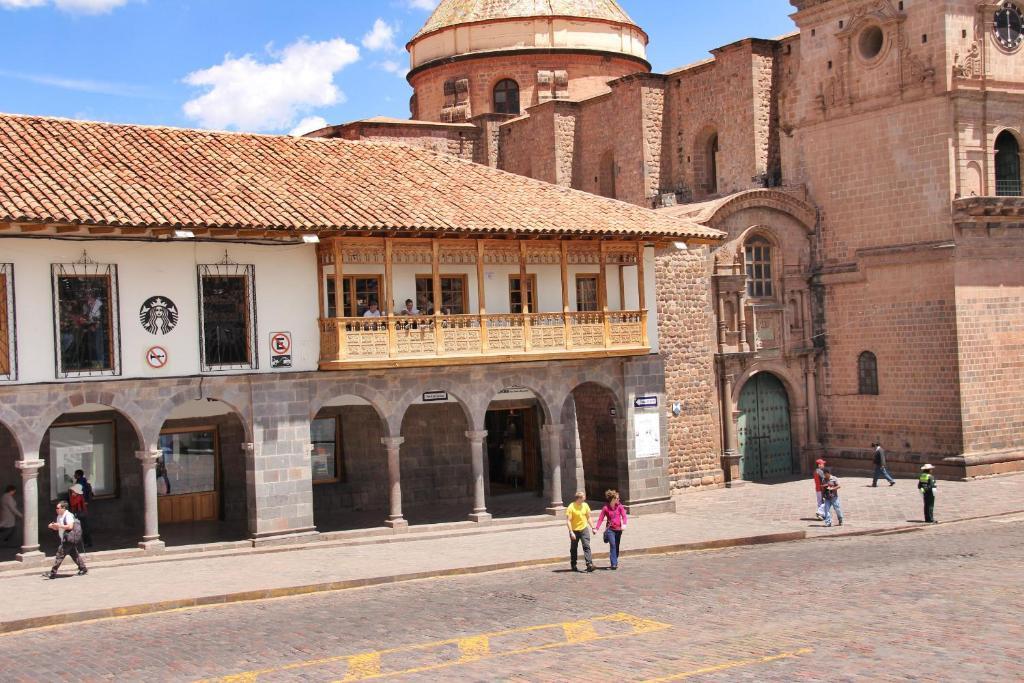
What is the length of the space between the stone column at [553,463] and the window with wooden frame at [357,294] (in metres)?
4.33

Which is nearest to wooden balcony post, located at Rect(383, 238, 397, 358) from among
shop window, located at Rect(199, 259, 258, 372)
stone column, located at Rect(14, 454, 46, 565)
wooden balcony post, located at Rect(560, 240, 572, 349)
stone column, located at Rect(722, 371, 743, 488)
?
shop window, located at Rect(199, 259, 258, 372)

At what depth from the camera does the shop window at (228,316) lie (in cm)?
2119

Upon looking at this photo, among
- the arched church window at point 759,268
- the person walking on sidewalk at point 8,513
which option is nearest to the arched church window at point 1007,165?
the arched church window at point 759,268

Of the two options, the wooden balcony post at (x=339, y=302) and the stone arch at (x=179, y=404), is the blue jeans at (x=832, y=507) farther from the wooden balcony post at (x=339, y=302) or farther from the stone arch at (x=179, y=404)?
the stone arch at (x=179, y=404)

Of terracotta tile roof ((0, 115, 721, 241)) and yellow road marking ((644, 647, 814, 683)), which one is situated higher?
terracotta tile roof ((0, 115, 721, 241))

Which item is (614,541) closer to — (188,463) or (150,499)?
(150,499)

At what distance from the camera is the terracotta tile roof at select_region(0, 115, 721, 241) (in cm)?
1995

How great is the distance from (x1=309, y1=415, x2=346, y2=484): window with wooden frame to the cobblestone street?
25.7 ft

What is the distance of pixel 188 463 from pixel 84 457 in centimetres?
206

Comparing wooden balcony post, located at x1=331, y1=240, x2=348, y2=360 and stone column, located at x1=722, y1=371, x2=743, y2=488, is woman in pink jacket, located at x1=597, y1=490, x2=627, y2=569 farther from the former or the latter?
stone column, located at x1=722, y1=371, x2=743, y2=488

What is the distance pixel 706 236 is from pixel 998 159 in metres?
9.93

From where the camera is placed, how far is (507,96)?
4312 centimetres

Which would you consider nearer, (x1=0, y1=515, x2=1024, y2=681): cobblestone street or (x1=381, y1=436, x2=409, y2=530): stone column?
(x1=0, y1=515, x2=1024, y2=681): cobblestone street

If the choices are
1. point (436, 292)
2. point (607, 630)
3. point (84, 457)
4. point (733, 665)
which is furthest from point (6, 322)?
point (733, 665)
